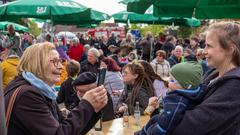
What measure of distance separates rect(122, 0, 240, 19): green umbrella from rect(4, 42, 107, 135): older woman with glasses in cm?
264

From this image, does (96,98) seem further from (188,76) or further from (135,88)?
(135,88)

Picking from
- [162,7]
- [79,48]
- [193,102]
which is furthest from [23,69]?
[79,48]

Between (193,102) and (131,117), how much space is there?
3.06 metres

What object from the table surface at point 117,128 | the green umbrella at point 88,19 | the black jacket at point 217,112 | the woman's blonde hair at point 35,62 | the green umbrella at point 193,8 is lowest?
the table surface at point 117,128

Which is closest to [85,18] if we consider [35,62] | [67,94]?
[67,94]

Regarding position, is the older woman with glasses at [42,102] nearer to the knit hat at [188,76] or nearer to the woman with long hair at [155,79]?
the knit hat at [188,76]

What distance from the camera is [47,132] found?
2592mm

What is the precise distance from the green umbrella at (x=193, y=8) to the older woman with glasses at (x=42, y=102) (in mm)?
2640

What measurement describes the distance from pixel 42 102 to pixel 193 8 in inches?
143

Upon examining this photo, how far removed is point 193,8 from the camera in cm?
581

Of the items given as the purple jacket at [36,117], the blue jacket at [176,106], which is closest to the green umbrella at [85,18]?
the purple jacket at [36,117]

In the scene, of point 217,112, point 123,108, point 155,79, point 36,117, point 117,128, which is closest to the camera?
point 217,112

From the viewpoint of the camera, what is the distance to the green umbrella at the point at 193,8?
5.11 m

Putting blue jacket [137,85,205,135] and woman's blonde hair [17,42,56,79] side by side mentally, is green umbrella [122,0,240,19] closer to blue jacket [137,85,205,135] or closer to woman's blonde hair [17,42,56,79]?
woman's blonde hair [17,42,56,79]
